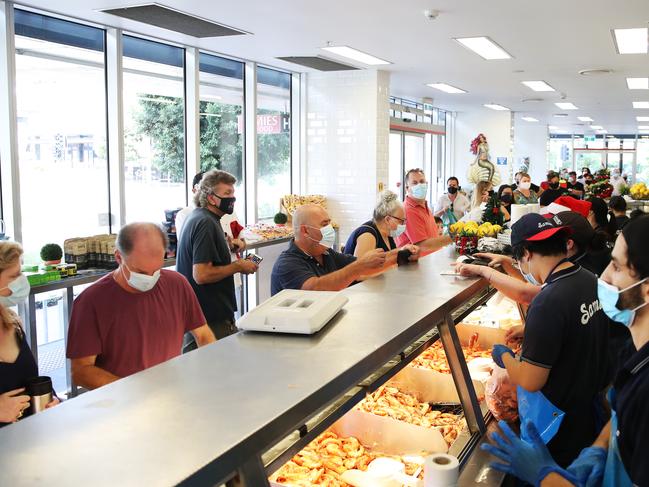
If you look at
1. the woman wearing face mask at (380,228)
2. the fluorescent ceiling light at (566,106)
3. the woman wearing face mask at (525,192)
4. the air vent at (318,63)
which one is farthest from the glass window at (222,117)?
the fluorescent ceiling light at (566,106)

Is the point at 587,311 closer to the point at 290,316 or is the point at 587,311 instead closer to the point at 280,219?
the point at 290,316

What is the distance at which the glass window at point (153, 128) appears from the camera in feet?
22.4

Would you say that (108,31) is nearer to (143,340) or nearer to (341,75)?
(341,75)

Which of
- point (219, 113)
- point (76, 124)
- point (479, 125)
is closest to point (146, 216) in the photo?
point (76, 124)

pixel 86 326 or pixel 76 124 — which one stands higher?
pixel 76 124

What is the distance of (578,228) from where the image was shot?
2.37 metres

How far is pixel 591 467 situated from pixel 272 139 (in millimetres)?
8090

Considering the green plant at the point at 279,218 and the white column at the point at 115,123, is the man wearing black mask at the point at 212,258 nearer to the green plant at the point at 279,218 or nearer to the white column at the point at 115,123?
the white column at the point at 115,123

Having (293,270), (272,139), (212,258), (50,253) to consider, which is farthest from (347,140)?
(293,270)

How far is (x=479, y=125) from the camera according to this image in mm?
16422

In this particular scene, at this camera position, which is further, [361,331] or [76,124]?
[76,124]

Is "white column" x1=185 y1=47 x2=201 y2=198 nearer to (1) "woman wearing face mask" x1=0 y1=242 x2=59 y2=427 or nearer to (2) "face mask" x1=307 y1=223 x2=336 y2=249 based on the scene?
(2) "face mask" x1=307 y1=223 x2=336 y2=249

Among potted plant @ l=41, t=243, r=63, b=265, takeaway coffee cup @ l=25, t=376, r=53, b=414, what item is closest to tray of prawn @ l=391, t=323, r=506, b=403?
takeaway coffee cup @ l=25, t=376, r=53, b=414

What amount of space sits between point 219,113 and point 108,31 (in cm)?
200
